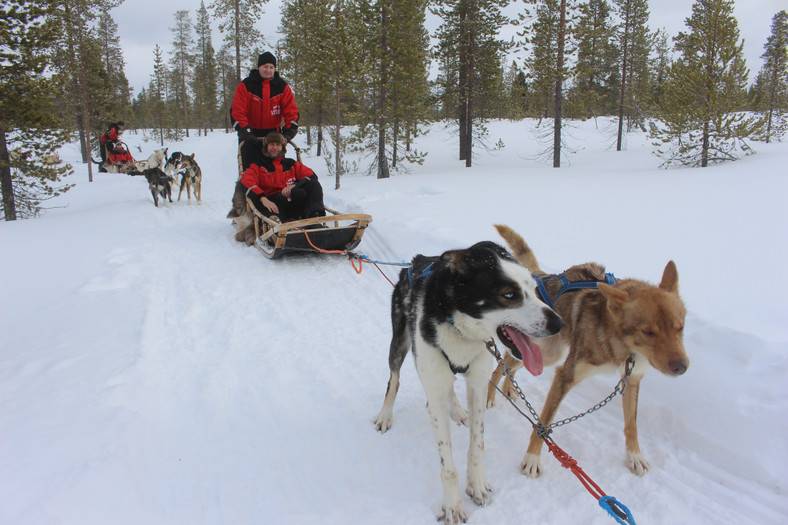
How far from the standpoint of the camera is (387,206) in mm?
8734

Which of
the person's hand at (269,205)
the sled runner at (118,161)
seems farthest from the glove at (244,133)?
the sled runner at (118,161)

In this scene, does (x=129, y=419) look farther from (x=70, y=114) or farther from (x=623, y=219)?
(x=70, y=114)

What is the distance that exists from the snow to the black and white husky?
0.31 m

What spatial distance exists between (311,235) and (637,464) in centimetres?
444

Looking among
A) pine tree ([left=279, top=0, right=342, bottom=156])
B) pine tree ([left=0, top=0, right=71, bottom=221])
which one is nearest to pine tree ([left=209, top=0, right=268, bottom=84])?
pine tree ([left=279, top=0, right=342, bottom=156])

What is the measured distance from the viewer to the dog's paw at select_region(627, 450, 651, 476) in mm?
2270

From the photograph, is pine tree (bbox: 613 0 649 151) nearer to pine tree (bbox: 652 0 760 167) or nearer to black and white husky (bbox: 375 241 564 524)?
pine tree (bbox: 652 0 760 167)

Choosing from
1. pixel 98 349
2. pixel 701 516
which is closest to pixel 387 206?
pixel 98 349

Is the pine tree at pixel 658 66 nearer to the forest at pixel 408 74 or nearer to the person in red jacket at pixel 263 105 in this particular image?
the forest at pixel 408 74

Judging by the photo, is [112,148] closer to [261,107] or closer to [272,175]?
[261,107]

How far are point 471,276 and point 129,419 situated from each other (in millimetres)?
2241

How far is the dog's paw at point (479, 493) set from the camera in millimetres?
2139

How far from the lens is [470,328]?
1.96 meters

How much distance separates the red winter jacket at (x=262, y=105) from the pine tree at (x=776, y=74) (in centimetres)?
2219
